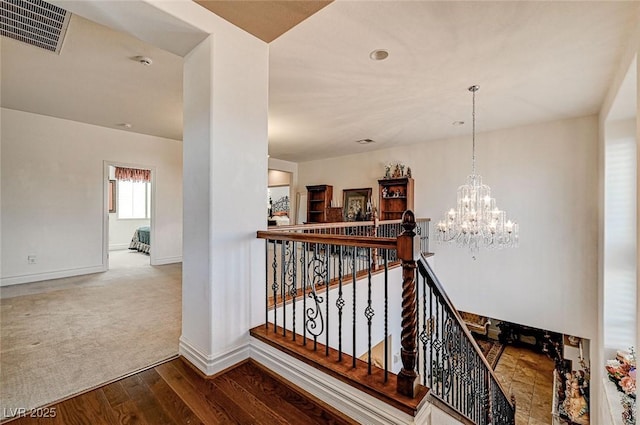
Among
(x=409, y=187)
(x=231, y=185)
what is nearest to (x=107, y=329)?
(x=231, y=185)

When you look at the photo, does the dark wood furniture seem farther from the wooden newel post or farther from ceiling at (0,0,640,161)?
the wooden newel post

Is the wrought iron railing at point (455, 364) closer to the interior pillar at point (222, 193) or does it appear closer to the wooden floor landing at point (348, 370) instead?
the wooden floor landing at point (348, 370)

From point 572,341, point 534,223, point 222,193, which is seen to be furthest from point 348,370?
point 572,341

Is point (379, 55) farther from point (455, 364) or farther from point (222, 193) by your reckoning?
point (455, 364)

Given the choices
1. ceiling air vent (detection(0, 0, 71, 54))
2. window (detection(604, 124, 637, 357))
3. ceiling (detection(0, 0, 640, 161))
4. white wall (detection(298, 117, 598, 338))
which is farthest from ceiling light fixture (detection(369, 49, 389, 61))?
white wall (detection(298, 117, 598, 338))

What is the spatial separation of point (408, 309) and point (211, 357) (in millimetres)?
1378

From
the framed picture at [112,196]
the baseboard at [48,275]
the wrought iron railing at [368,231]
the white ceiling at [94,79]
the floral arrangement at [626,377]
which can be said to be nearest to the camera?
the white ceiling at [94,79]

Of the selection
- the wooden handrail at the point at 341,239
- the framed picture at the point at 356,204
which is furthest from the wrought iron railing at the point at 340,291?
the framed picture at the point at 356,204

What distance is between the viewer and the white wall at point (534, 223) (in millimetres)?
4285

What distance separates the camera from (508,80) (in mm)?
3090

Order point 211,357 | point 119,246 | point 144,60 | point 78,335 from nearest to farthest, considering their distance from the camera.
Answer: point 211,357 → point 78,335 → point 144,60 → point 119,246

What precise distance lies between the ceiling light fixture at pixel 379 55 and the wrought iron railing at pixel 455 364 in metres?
1.91

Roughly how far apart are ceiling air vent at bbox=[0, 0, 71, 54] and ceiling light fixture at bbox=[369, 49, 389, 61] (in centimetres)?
241

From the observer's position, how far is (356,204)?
7.09 m
